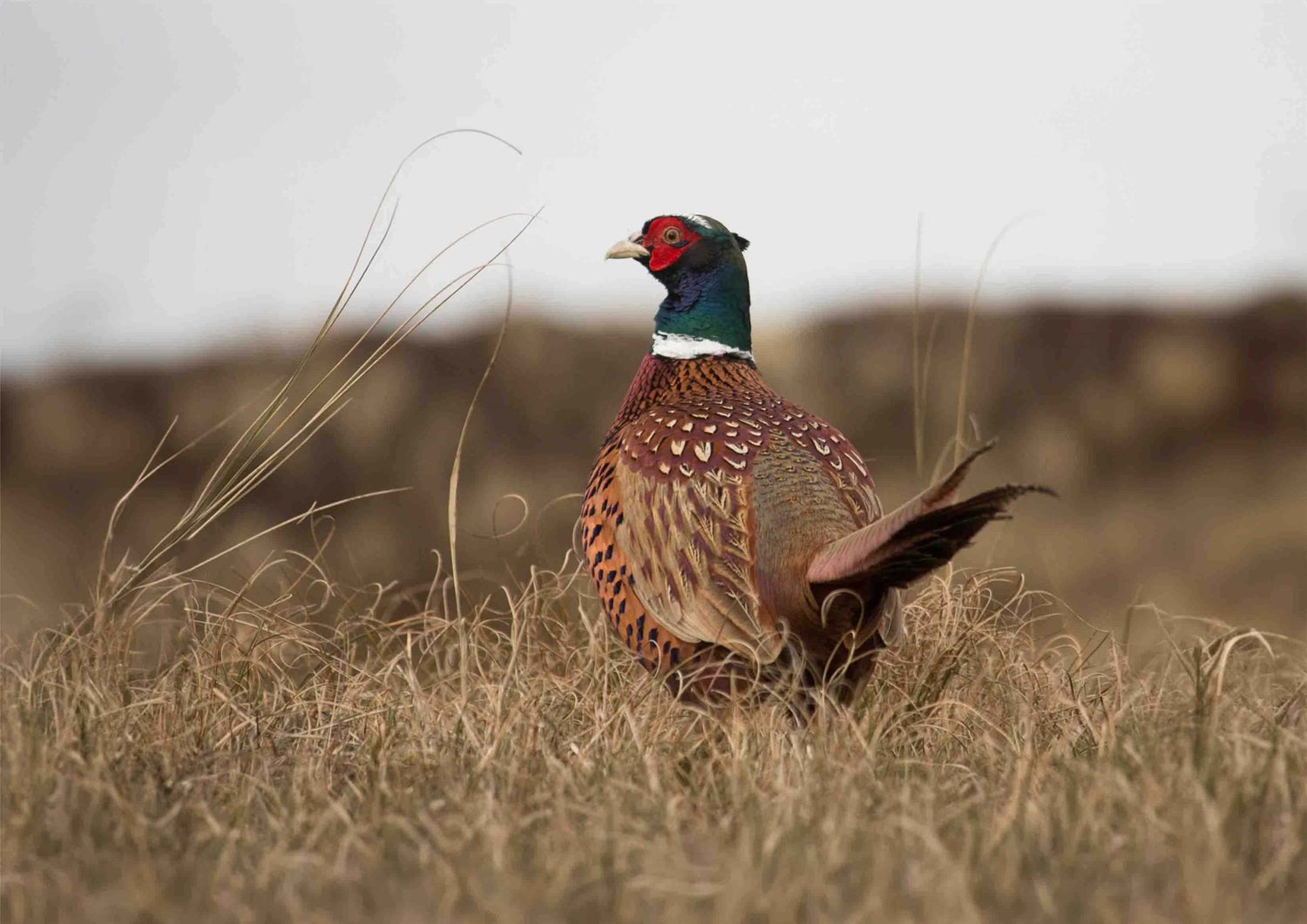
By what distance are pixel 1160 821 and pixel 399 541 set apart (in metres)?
6.45

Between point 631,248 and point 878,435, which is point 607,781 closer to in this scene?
point 631,248

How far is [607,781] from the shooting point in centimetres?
251

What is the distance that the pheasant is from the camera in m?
2.97

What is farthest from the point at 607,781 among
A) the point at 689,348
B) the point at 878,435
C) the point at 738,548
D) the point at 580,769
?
the point at 878,435

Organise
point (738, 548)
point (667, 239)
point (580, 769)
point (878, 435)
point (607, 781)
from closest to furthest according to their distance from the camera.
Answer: point (607, 781) → point (580, 769) → point (738, 548) → point (667, 239) → point (878, 435)

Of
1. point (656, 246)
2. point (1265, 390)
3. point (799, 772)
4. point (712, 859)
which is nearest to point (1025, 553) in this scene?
point (1265, 390)

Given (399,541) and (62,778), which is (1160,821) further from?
(399,541)

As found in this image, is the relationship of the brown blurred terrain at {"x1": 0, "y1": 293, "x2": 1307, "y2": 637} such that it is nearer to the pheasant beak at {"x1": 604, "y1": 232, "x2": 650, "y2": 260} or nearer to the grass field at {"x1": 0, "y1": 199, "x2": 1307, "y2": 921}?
the grass field at {"x1": 0, "y1": 199, "x2": 1307, "y2": 921}

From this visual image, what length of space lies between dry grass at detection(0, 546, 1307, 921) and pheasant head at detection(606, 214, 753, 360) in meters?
0.75

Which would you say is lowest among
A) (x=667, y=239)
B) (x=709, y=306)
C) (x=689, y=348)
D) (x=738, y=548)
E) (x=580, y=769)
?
(x=580, y=769)

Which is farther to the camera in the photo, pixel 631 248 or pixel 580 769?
pixel 631 248

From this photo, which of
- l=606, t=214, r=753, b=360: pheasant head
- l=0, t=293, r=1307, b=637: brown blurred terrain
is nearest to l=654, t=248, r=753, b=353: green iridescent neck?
l=606, t=214, r=753, b=360: pheasant head

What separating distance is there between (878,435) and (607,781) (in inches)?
269

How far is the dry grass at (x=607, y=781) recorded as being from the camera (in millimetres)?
2055
